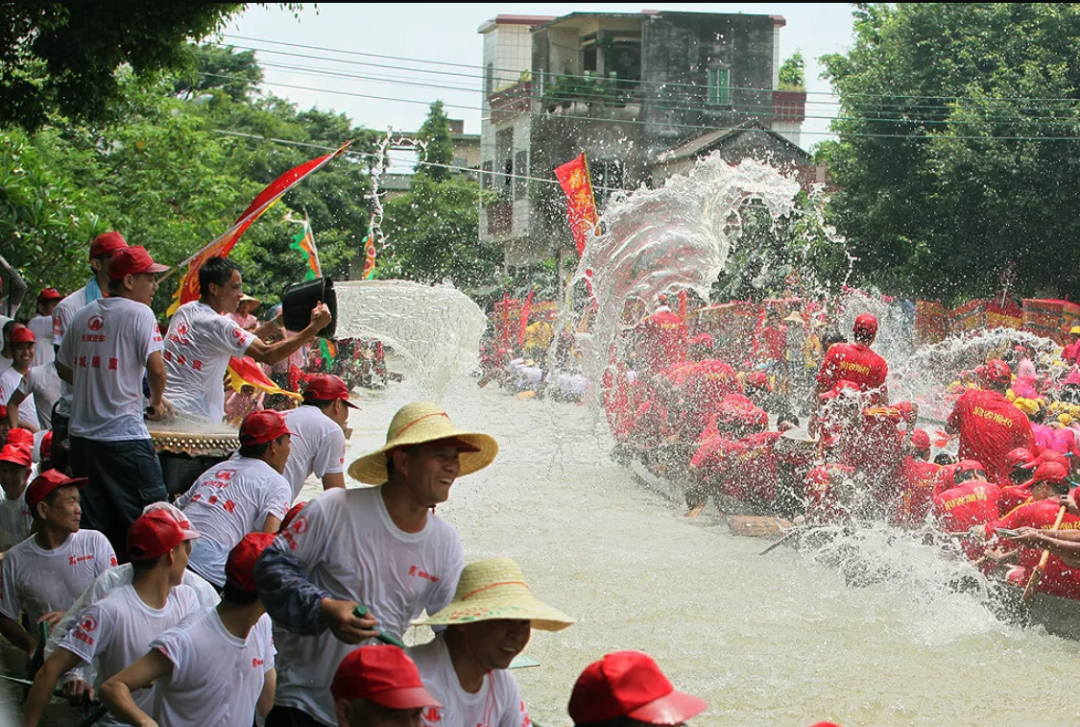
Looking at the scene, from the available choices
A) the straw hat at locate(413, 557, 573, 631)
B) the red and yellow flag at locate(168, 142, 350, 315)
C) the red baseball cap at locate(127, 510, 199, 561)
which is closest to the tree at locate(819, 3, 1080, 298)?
the red and yellow flag at locate(168, 142, 350, 315)

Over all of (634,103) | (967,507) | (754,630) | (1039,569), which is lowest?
(754,630)

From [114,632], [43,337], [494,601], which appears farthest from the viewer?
[43,337]

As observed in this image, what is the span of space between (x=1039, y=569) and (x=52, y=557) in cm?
523

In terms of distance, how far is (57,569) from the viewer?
5.39 meters

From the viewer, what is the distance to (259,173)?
4162cm

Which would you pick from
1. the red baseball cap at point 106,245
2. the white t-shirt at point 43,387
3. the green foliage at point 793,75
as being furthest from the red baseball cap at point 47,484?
the green foliage at point 793,75

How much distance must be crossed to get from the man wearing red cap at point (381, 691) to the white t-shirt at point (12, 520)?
432cm

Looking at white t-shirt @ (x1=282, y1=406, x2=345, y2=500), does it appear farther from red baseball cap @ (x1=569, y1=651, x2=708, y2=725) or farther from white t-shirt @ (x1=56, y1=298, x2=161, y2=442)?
red baseball cap @ (x1=569, y1=651, x2=708, y2=725)

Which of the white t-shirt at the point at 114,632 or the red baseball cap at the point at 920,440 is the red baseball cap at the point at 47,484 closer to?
the white t-shirt at the point at 114,632

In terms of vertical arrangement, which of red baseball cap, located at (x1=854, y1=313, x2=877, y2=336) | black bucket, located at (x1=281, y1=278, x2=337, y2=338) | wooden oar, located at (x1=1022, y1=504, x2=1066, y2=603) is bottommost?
wooden oar, located at (x1=1022, y1=504, x2=1066, y2=603)

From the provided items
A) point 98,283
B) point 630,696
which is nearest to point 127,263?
point 98,283

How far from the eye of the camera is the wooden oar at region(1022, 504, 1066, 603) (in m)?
7.73

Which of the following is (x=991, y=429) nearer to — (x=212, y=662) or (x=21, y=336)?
(x=21, y=336)

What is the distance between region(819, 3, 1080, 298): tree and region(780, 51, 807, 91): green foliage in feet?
93.2
